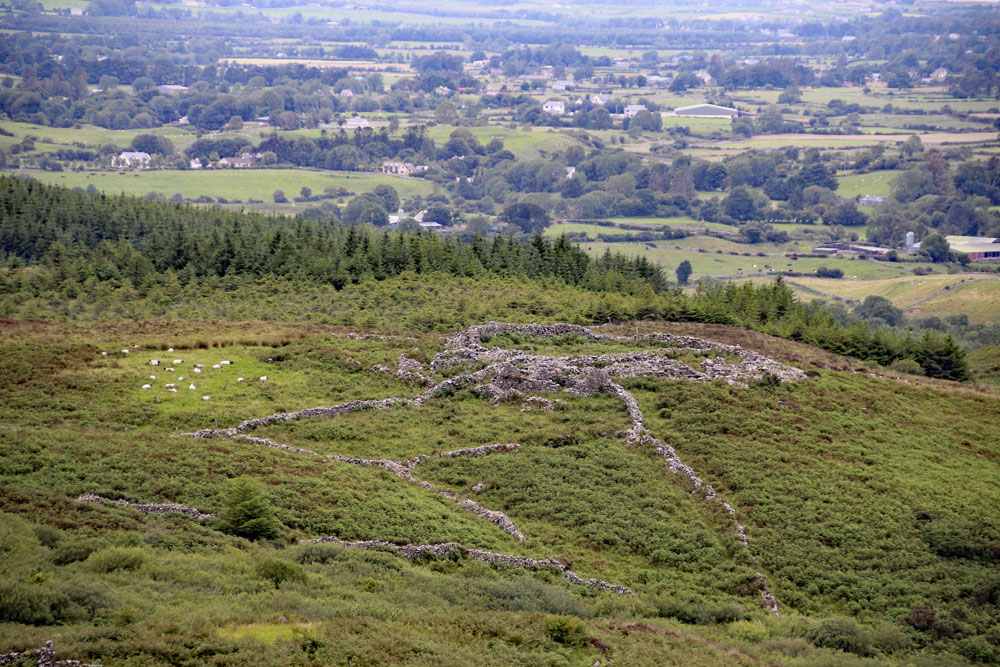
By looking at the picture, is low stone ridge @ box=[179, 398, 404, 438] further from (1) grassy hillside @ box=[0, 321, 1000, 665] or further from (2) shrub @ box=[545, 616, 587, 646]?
(2) shrub @ box=[545, 616, 587, 646]

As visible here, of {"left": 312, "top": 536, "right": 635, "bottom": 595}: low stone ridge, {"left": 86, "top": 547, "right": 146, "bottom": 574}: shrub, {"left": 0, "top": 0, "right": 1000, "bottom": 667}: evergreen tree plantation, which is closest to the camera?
{"left": 0, "top": 0, "right": 1000, "bottom": 667}: evergreen tree plantation

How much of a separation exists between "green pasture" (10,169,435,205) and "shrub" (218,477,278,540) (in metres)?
114

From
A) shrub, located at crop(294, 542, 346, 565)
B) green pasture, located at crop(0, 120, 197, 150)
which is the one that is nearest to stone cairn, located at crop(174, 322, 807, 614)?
shrub, located at crop(294, 542, 346, 565)

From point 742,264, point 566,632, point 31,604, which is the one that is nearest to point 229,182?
point 742,264

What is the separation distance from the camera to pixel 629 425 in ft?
130

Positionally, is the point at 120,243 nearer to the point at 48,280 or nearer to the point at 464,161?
the point at 48,280

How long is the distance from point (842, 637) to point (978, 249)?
132 metres

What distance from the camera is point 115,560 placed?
23.6 metres

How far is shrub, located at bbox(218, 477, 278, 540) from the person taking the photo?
2792cm

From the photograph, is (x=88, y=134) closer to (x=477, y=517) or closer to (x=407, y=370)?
(x=407, y=370)

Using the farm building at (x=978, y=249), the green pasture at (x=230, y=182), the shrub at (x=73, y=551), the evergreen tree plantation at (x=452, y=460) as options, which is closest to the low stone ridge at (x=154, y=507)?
the evergreen tree plantation at (x=452, y=460)

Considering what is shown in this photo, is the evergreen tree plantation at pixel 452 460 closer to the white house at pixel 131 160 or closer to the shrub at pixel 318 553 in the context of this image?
the shrub at pixel 318 553

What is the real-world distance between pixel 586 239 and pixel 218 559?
12060 centimetres

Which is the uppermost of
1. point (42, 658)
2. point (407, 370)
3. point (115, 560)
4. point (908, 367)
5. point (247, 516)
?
point (42, 658)
